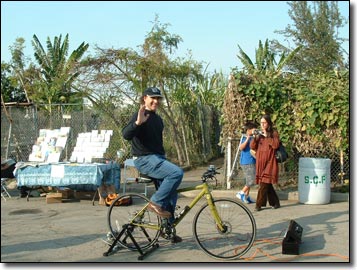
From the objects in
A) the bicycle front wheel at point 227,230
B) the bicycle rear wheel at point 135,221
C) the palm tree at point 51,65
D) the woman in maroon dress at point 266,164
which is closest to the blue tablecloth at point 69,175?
the woman in maroon dress at point 266,164

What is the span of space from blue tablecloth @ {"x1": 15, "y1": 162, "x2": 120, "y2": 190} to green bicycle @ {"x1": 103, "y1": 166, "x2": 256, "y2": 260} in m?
3.09

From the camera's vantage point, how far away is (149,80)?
14453 mm

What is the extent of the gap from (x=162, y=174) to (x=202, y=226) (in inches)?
29.4

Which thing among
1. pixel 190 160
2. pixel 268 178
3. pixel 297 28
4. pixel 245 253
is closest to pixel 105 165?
pixel 268 178

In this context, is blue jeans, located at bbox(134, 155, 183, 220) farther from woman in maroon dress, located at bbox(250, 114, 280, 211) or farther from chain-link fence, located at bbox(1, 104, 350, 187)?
chain-link fence, located at bbox(1, 104, 350, 187)

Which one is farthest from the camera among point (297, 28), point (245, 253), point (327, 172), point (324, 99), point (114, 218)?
point (297, 28)

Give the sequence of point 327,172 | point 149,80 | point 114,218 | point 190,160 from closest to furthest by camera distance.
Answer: point 114,218 → point 327,172 → point 149,80 → point 190,160

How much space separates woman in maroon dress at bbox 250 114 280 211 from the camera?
27.9 feet

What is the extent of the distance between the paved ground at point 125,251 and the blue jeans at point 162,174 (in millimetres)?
696

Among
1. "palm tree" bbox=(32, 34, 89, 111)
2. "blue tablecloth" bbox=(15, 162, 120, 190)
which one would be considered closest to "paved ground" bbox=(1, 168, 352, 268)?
"blue tablecloth" bbox=(15, 162, 120, 190)

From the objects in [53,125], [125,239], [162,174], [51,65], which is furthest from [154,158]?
[51,65]

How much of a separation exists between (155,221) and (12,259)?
167 centimetres

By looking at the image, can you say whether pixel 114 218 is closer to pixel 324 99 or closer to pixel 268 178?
pixel 268 178

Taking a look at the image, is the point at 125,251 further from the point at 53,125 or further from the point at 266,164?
the point at 53,125
